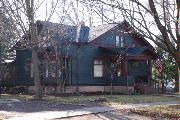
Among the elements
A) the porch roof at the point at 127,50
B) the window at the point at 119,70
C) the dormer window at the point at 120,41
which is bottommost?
the window at the point at 119,70

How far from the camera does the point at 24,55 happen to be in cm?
3547

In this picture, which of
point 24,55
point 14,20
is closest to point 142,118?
point 14,20

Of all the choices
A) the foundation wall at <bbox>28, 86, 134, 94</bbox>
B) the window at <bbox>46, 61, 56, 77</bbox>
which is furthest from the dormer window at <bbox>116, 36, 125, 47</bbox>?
the window at <bbox>46, 61, 56, 77</bbox>

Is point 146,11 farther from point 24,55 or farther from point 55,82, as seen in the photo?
point 24,55

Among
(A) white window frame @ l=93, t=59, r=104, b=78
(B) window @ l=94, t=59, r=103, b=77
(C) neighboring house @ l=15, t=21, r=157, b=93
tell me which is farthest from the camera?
(B) window @ l=94, t=59, r=103, b=77

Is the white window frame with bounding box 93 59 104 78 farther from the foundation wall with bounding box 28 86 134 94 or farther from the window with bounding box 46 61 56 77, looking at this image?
the window with bounding box 46 61 56 77

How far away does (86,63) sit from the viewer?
3272 centimetres

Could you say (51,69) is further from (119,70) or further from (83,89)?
(119,70)

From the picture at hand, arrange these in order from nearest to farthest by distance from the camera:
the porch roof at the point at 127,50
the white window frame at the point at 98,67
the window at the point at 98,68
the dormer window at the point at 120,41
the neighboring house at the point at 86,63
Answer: the neighboring house at the point at 86,63 < the porch roof at the point at 127,50 < the white window frame at the point at 98,67 < the window at the point at 98,68 < the dormer window at the point at 120,41

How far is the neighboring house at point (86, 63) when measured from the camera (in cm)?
3122

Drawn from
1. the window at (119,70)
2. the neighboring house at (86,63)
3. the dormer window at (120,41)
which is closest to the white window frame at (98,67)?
the neighboring house at (86,63)

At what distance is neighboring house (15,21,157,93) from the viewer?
102 feet

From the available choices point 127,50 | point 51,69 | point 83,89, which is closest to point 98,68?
point 83,89

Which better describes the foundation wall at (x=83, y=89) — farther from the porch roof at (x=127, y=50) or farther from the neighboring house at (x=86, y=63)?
the porch roof at (x=127, y=50)
